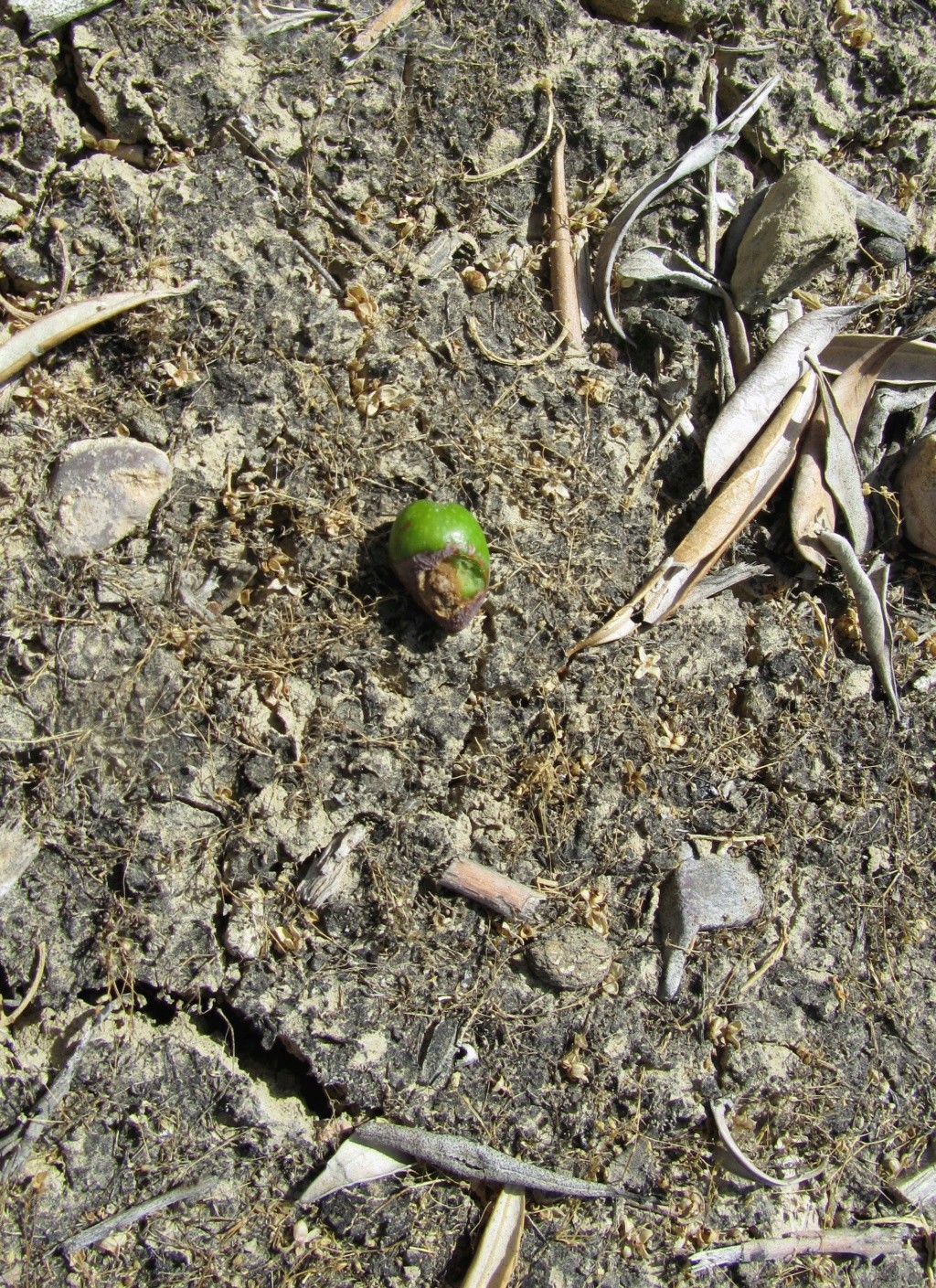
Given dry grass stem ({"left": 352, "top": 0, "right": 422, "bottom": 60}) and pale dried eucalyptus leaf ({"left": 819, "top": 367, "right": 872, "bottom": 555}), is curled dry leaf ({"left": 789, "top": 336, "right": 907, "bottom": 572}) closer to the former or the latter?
pale dried eucalyptus leaf ({"left": 819, "top": 367, "right": 872, "bottom": 555})

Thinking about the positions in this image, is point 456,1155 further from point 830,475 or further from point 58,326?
point 58,326

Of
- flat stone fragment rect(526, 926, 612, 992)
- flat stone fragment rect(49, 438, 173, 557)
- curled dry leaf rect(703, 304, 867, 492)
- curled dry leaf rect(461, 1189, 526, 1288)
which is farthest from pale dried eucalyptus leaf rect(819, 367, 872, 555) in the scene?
curled dry leaf rect(461, 1189, 526, 1288)

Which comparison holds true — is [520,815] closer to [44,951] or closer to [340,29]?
[44,951]

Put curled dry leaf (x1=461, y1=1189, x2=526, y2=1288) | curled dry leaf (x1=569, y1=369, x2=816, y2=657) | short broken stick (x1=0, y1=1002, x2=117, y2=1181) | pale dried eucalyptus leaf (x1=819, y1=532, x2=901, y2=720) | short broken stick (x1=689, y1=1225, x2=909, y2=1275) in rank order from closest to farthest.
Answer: short broken stick (x1=0, y1=1002, x2=117, y2=1181) → curled dry leaf (x1=461, y1=1189, x2=526, y2=1288) → short broken stick (x1=689, y1=1225, x2=909, y2=1275) → curled dry leaf (x1=569, y1=369, x2=816, y2=657) → pale dried eucalyptus leaf (x1=819, y1=532, x2=901, y2=720)

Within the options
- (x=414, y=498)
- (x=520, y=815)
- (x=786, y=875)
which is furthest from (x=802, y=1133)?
(x=414, y=498)

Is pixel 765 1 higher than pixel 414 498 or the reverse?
higher

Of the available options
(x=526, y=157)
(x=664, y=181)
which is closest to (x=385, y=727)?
(x=526, y=157)

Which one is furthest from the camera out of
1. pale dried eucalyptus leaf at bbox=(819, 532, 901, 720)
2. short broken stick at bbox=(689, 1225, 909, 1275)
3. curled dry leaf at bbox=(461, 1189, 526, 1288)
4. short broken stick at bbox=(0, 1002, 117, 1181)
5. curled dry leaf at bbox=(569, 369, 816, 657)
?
pale dried eucalyptus leaf at bbox=(819, 532, 901, 720)
